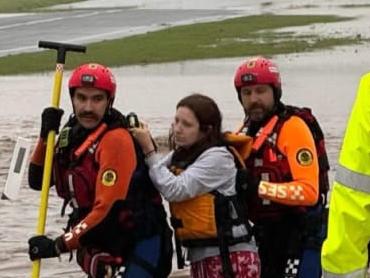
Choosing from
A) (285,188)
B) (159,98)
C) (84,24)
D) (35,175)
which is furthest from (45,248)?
(84,24)

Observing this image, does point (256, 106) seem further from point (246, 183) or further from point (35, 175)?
point (35, 175)

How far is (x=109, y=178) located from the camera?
564 cm

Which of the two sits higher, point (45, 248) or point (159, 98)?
point (45, 248)

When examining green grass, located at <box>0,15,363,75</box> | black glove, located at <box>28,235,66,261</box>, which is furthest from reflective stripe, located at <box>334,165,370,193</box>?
green grass, located at <box>0,15,363,75</box>

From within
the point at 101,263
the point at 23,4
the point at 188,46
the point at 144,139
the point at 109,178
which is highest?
the point at 144,139

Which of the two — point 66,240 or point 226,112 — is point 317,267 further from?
point 226,112

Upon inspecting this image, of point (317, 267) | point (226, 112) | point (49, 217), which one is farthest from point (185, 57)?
point (317, 267)

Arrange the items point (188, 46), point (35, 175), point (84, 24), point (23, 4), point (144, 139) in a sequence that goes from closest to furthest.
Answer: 1. point (144, 139)
2. point (35, 175)
3. point (188, 46)
4. point (84, 24)
5. point (23, 4)

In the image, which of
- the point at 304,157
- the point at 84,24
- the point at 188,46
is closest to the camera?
the point at 304,157

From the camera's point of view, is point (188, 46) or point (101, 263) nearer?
point (101, 263)

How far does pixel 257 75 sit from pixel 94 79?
78 centimetres

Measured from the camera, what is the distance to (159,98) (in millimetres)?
21297

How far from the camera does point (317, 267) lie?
6.14 metres

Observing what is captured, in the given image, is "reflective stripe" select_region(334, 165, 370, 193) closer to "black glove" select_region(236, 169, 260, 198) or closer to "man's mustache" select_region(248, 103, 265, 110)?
"black glove" select_region(236, 169, 260, 198)
